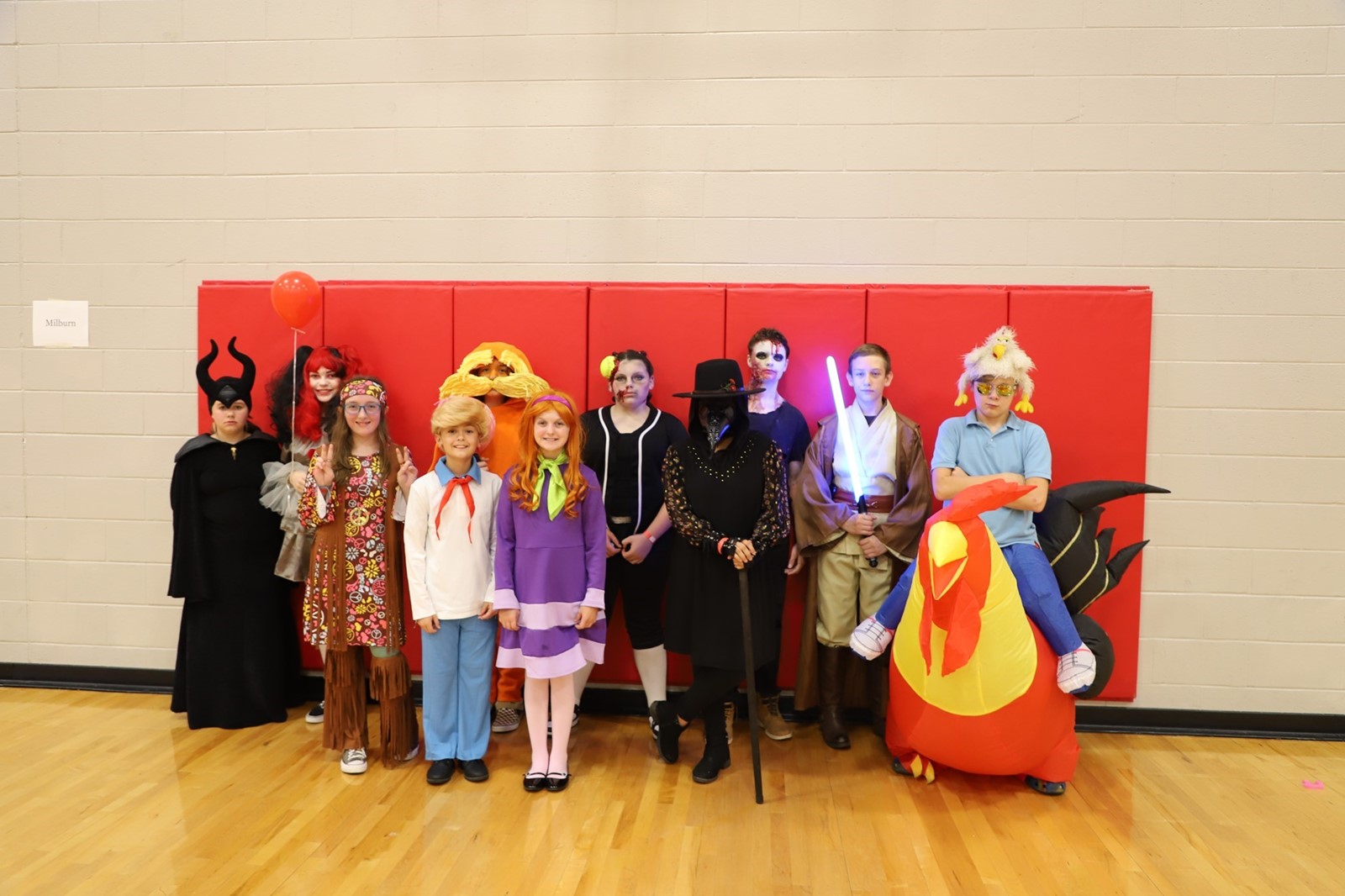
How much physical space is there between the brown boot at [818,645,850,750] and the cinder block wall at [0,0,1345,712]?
145 cm

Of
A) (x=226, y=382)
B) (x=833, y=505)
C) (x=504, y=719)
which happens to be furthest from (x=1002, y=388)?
(x=226, y=382)

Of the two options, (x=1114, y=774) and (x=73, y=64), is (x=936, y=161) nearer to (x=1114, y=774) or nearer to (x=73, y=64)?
(x=1114, y=774)

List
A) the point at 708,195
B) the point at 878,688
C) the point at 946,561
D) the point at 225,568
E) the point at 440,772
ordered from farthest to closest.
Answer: the point at 708,195
the point at 225,568
the point at 878,688
the point at 440,772
the point at 946,561

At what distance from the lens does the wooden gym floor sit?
2.65m

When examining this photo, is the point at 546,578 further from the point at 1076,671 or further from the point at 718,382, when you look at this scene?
the point at 1076,671

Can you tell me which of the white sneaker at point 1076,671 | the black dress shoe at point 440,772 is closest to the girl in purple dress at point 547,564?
the black dress shoe at point 440,772

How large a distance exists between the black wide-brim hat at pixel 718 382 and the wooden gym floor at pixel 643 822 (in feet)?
4.80

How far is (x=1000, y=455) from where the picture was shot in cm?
344

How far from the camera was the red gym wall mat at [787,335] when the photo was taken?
3.82 metres

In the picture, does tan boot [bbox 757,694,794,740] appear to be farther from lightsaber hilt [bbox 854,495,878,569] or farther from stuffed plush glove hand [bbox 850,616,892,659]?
lightsaber hilt [bbox 854,495,878,569]

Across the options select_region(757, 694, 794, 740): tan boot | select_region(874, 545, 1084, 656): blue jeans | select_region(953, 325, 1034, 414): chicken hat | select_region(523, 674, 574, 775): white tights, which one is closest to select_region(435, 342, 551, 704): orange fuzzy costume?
select_region(523, 674, 574, 775): white tights

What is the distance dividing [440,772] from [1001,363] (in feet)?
8.70

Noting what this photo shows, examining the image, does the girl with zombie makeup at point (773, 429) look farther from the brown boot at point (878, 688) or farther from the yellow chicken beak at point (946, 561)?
the yellow chicken beak at point (946, 561)

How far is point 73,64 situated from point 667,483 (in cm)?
361
